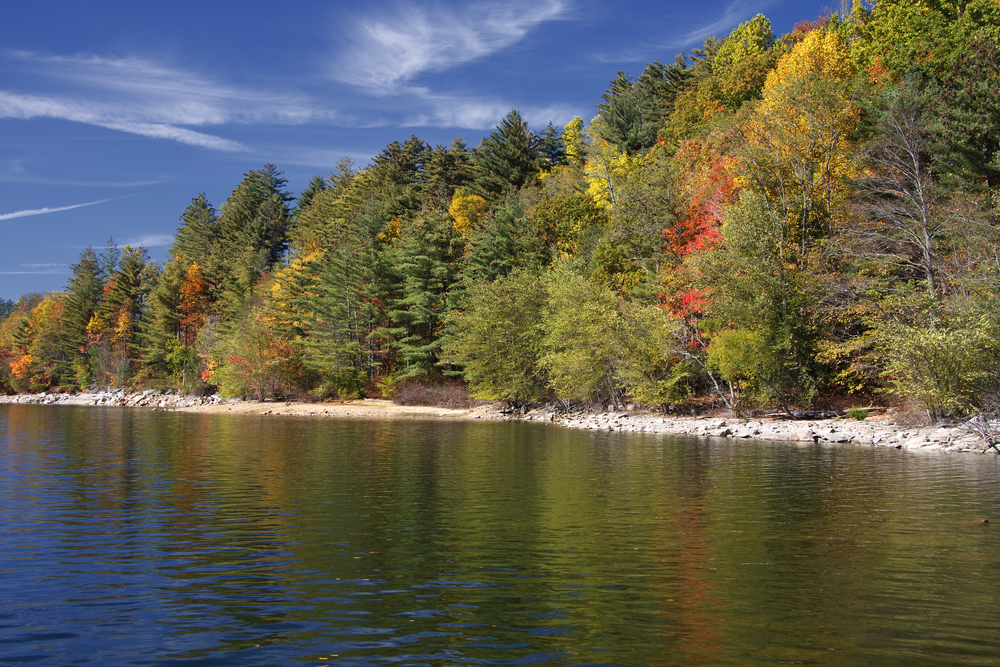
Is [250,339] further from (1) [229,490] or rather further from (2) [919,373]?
(2) [919,373]

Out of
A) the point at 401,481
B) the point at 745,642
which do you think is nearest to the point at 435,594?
the point at 745,642

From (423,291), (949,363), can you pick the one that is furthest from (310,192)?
(949,363)

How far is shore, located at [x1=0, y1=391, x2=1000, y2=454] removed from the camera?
25781 millimetres

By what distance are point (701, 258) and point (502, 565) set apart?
28.0 metres

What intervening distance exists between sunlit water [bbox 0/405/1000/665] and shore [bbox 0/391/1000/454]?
518cm

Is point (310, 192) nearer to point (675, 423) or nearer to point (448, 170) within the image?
point (448, 170)

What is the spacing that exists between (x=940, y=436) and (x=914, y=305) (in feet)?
20.0

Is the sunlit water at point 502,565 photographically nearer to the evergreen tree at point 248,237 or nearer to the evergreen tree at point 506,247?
the evergreen tree at point 506,247

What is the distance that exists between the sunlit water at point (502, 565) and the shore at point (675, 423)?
5185 millimetres

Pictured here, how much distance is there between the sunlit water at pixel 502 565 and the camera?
6.97 metres

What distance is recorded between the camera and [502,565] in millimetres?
10055

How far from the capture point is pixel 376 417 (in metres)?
50.8

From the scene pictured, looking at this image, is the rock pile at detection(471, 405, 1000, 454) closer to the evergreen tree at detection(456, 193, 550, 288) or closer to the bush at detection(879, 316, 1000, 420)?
the bush at detection(879, 316, 1000, 420)

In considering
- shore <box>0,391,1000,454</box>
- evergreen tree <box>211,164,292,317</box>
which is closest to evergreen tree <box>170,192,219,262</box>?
evergreen tree <box>211,164,292,317</box>
